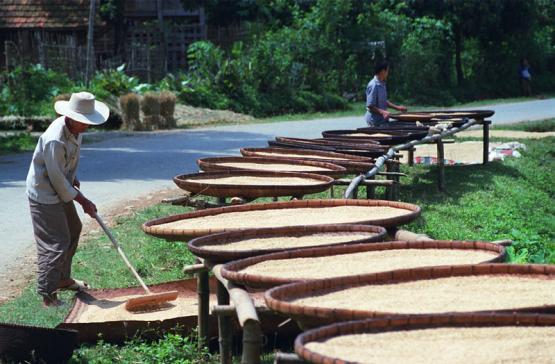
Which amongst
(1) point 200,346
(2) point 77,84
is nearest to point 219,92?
(2) point 77,84

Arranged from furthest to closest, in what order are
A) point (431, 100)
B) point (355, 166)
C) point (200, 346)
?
point (431, 100) < point (355, 166) < point (200, 346)

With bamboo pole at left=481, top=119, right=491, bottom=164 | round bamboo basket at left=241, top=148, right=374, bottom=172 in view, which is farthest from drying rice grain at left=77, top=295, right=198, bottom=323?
bamboo pole at left=481, top=119, right=491, bottom=164

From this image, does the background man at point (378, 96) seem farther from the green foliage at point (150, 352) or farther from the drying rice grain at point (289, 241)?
the drying rice grain at point (289, 241)

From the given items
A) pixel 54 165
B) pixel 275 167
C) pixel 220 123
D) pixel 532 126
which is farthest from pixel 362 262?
pixel 220 123

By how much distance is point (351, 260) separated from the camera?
5.08m

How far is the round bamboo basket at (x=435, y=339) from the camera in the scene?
3.50 m

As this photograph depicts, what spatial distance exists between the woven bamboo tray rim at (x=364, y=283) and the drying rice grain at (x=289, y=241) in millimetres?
952

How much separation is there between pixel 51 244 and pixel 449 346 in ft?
14.4

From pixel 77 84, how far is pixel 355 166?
16.3 m

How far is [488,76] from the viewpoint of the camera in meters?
34.5

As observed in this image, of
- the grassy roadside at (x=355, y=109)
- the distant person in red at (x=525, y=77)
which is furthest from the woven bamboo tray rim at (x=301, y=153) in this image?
the distant person in red at (x=525, y=77)

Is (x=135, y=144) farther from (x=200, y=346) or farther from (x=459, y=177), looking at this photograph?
(x=200, y=346)

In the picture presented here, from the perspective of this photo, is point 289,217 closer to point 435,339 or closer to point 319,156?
point 435,339

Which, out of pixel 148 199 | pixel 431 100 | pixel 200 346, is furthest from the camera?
pixel 431 100
